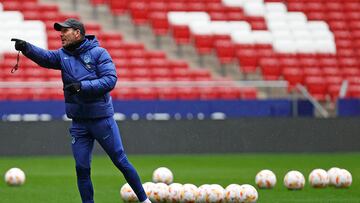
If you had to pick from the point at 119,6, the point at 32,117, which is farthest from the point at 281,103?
the point at 119,6

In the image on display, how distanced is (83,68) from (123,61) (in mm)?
16769

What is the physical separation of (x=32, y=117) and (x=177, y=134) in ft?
11.7

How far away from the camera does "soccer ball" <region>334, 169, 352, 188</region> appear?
14.9 meters

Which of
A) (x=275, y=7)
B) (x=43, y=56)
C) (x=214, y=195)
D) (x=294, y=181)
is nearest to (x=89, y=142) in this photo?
(x=43, y=56)

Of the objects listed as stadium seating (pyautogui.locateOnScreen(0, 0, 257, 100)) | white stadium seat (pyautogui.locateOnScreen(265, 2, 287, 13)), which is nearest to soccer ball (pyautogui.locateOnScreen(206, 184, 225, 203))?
stadium seating (pyautogui.locateOnScreen(0, 0, 257, 100))

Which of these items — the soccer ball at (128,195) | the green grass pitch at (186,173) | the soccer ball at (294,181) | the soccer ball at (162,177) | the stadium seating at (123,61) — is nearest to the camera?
the soccer ball at (128,195)

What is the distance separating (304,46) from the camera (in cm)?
3016

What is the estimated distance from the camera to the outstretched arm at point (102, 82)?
1053 centimetres

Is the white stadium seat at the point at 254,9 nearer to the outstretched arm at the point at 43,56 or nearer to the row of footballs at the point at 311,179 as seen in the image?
the row of footballs at the point at 311,179

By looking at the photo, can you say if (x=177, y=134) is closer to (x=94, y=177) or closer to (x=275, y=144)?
(x=275, y=144)

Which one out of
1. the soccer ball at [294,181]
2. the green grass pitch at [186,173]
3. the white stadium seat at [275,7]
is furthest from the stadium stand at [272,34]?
the soccer ball at [294,181]

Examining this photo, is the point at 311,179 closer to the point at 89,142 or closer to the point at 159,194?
the point at 159,194

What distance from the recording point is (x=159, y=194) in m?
12.5

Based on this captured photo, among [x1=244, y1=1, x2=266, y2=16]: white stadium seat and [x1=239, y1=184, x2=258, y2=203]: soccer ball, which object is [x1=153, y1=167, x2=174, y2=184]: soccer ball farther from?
[x1=244, y1=1, x2=266, y2=16]: white stadium seat
